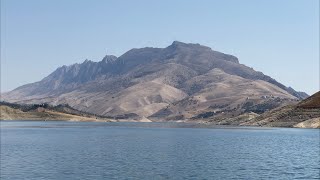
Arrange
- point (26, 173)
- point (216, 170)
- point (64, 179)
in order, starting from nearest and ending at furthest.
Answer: point (64, 179), point (26, 173), point (216, 170)

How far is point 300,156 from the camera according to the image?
116 meters

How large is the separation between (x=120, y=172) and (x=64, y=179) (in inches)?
472

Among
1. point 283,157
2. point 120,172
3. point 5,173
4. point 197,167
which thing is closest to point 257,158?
point 283,157

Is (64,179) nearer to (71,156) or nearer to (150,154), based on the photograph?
(71,156)

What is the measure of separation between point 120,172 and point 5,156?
125ft

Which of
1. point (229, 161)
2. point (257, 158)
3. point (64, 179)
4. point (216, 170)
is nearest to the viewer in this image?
point (64, 179)

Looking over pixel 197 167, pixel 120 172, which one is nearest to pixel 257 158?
pixel 197 167

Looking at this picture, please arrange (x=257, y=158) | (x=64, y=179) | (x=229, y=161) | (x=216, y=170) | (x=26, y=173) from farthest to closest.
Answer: (x=257, y=158) < (x=229, y=161) < (x=216, y=170) < (x=26, y=173) < (x=64, y=179)

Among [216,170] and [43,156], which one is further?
[43,156]

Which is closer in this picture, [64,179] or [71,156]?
[64,179]

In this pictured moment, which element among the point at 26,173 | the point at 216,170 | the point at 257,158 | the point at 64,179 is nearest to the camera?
the point at 64,179

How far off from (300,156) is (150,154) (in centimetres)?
3906

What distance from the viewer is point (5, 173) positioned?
80.9 meters

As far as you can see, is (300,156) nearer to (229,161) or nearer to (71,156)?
(229,161)
